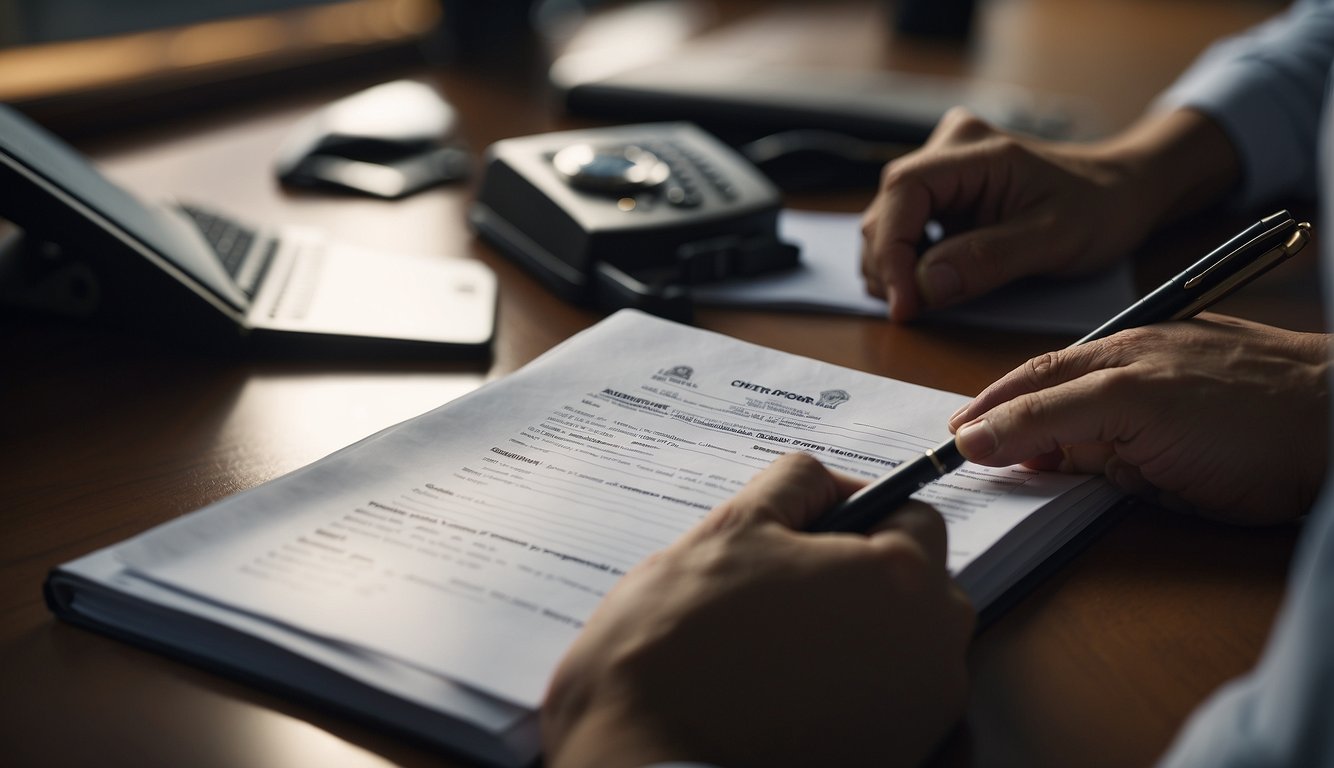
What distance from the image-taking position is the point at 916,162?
2.49 feet

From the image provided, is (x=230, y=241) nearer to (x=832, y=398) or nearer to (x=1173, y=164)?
(x=832, y=398)

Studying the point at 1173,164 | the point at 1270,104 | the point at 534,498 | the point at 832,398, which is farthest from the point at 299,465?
the point at 1270,104

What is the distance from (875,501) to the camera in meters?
0.44

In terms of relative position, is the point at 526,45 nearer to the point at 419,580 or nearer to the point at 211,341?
the point at 211,341

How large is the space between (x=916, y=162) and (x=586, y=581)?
439 mm

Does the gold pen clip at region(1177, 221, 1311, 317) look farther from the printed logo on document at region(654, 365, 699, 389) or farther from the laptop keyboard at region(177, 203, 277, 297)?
the laptop keyboard at region(177, 203, 277, 297)

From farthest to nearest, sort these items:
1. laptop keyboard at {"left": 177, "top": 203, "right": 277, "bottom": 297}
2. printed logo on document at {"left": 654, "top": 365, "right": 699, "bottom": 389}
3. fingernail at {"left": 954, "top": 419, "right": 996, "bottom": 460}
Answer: laptop keyboard at {"left": 177, "top": 203, "right": 277, "bottom": 297}
printed logo on document at {"left": 654, "top": 365, "right": 699, "bottom": 389}
fingernail at {"left": 954, "top": 419, "right": 996, "bottom": 460}

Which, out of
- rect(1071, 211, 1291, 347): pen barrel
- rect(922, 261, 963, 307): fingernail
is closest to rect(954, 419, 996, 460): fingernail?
rect(1071, 211, 1291, 347): pen barrel

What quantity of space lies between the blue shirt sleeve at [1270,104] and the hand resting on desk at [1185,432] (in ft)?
1.54

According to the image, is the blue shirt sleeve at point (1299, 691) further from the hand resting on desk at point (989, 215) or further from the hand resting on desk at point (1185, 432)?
the hand resting on desk at point (989, 215)

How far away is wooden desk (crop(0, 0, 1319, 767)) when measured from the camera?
15.2 inches

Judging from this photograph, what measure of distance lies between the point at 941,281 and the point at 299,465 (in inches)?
16.0

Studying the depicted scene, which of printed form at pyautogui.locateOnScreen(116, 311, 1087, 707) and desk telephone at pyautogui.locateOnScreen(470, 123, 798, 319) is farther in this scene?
desk telephone at pyautogui.locateOnScreen(470, 123, 798, 319)

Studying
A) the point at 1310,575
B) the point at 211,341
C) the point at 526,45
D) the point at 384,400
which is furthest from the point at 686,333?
the point at 526,45
